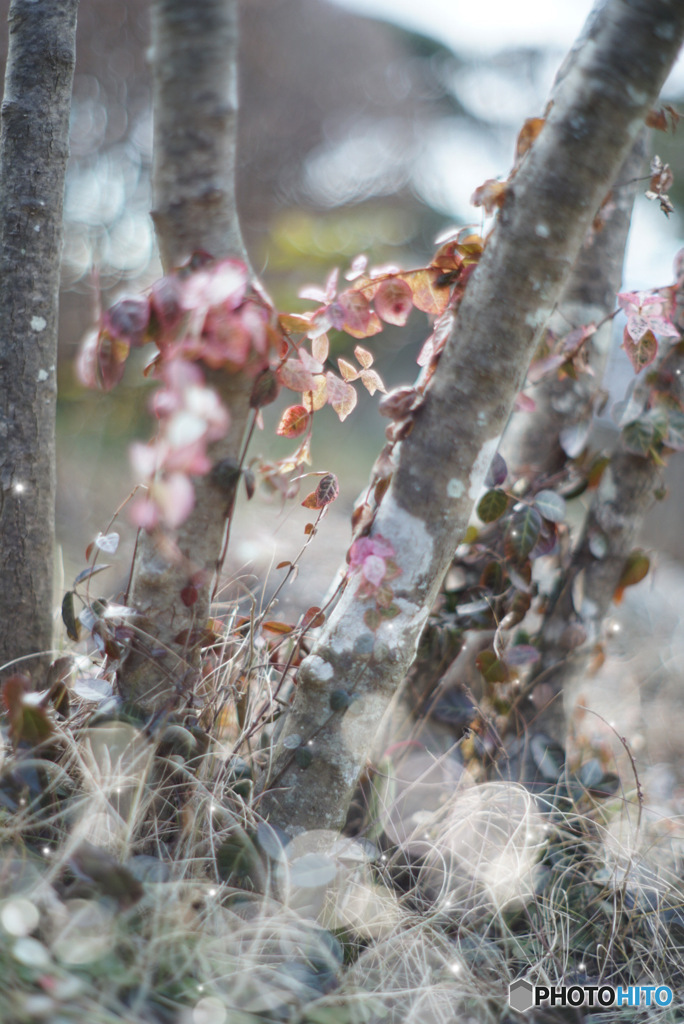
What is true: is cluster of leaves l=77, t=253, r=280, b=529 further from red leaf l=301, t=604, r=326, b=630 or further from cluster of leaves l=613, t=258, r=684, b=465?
cluster of leaves l=613, t=258, r=684, b=465

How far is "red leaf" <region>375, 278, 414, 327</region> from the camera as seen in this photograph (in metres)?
0.76

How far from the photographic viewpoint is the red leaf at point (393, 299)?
0.76 m

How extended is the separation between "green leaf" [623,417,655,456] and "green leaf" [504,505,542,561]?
0.23m

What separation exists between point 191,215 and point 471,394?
0.36 m

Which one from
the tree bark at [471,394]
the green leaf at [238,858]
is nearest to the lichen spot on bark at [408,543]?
the tree bark at [471,394]

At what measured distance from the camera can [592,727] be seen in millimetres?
1356

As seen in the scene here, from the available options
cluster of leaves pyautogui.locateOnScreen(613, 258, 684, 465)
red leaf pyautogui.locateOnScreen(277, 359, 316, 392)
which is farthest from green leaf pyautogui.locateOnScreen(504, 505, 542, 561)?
red leaf pyautogui.locateOnScreen(277, 359, 316, 392)

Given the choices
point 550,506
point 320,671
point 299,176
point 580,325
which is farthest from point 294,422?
point 299,176

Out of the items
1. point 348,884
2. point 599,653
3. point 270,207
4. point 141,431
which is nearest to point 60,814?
point 348,884

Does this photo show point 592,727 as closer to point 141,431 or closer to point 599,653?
point 599,653

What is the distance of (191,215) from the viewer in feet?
1.94

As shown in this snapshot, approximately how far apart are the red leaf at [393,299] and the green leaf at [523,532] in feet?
1.22

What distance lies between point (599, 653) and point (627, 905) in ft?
1.36

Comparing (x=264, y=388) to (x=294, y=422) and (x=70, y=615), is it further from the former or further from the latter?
(x=70, y=615)
